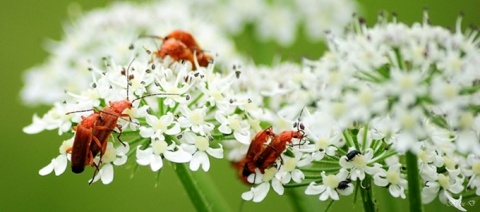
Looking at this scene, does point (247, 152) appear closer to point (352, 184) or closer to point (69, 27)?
point (352, 184)

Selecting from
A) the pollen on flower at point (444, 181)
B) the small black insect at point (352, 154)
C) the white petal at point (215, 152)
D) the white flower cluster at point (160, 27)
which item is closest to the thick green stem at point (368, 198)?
the small black insect at point (352, 154)

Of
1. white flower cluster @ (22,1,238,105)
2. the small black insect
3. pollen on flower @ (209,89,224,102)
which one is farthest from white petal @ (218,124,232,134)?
white flower cluster @ (22,1,238,105)

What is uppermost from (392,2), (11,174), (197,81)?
(197,81)

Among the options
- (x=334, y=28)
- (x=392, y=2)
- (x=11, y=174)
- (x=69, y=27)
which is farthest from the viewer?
(x=392, y=2)

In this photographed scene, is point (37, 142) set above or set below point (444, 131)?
below

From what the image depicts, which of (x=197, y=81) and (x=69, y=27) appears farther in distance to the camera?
(x=69, y=27)

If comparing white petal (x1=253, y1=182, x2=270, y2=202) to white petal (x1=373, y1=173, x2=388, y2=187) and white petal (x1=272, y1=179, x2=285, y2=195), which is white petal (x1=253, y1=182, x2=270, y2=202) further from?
white petal (x1=373, y1=173, x2=388, y2=187)

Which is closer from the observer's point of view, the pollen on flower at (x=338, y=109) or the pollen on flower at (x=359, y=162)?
the pollen on flower at (x=338, y=109)

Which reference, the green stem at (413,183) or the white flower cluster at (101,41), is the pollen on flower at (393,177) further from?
the white flower cluster at (101,41)

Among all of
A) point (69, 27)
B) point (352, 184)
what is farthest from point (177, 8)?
point (352, 184)
